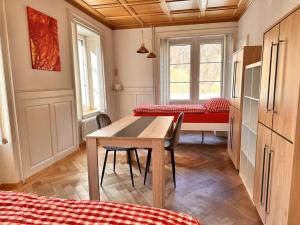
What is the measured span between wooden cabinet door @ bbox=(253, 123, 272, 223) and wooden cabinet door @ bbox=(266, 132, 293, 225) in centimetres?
7

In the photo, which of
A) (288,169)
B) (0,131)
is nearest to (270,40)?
(288,169)

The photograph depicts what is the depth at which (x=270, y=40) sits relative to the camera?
62.4 inches

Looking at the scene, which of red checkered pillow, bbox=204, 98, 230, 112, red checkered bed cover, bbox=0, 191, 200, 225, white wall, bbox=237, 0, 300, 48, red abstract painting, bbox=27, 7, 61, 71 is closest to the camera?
red checkered bed cover, bbox=0, 191, 200, 225

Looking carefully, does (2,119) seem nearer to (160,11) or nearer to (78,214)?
(78,214)

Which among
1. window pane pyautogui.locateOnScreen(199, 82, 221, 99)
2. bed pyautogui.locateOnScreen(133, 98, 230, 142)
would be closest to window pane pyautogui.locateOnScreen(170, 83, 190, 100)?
window pane pyautogui.locateOnScreen(199, 82, 221, 99)

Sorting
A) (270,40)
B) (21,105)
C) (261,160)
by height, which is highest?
(270,40)

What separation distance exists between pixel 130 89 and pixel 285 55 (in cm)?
453

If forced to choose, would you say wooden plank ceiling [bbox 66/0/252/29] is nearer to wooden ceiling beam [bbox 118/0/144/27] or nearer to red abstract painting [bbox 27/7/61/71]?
wooden ceiling beam [bbox 118/0/144/27]

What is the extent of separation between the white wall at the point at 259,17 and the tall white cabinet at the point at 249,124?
0.74 m

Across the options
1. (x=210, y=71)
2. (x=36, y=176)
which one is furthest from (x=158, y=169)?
(x=210, y=71)

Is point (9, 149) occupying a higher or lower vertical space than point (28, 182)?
higher

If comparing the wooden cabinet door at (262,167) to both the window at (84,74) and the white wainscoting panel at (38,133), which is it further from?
the window at (84,74)

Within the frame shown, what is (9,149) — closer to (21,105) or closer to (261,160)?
(21,105)

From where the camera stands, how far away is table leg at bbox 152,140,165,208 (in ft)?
6.04
